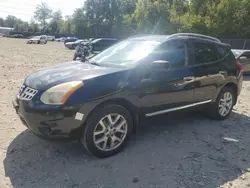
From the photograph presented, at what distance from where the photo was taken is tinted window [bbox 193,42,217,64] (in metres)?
4.51

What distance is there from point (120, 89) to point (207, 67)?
197 cm

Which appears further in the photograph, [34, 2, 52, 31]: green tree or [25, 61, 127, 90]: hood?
[34, 2, 52, 31]: green tree

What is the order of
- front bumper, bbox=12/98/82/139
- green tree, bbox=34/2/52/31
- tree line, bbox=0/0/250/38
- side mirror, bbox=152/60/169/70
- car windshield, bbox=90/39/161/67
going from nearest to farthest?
1. front bumper, bbox=12/98/82/139
2. side mirror, bbox=152/60/169/70
3. car windshield, bbox=90/39/161/67
4. tree line, bbox=0/0/250/38
5. green tree, bbox=34/2/52/31

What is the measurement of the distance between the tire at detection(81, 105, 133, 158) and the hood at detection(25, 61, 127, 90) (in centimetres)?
50

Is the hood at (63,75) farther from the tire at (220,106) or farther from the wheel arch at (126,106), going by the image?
the tire at (220,106)

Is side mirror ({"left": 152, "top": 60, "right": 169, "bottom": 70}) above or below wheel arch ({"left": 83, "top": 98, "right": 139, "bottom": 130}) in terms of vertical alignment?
above

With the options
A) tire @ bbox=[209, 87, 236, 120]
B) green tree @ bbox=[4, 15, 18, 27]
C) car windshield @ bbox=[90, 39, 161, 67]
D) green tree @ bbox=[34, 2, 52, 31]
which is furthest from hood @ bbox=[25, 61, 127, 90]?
green tree @ bbox=[4, 15, 18, 27]

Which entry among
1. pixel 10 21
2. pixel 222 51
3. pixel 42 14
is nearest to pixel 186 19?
pixel 222 51

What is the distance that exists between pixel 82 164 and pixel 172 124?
208 centimetres

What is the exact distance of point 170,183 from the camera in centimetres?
300

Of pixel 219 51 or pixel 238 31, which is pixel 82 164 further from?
pixel 238 31

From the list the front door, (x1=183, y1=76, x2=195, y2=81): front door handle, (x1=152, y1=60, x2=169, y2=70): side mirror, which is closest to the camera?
(x1=152, y1=60, x2=169, y2=70): side mirror

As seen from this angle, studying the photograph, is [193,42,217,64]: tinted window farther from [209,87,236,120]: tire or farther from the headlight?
the headlight

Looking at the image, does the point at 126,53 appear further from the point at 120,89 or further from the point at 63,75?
the point at 63,75
